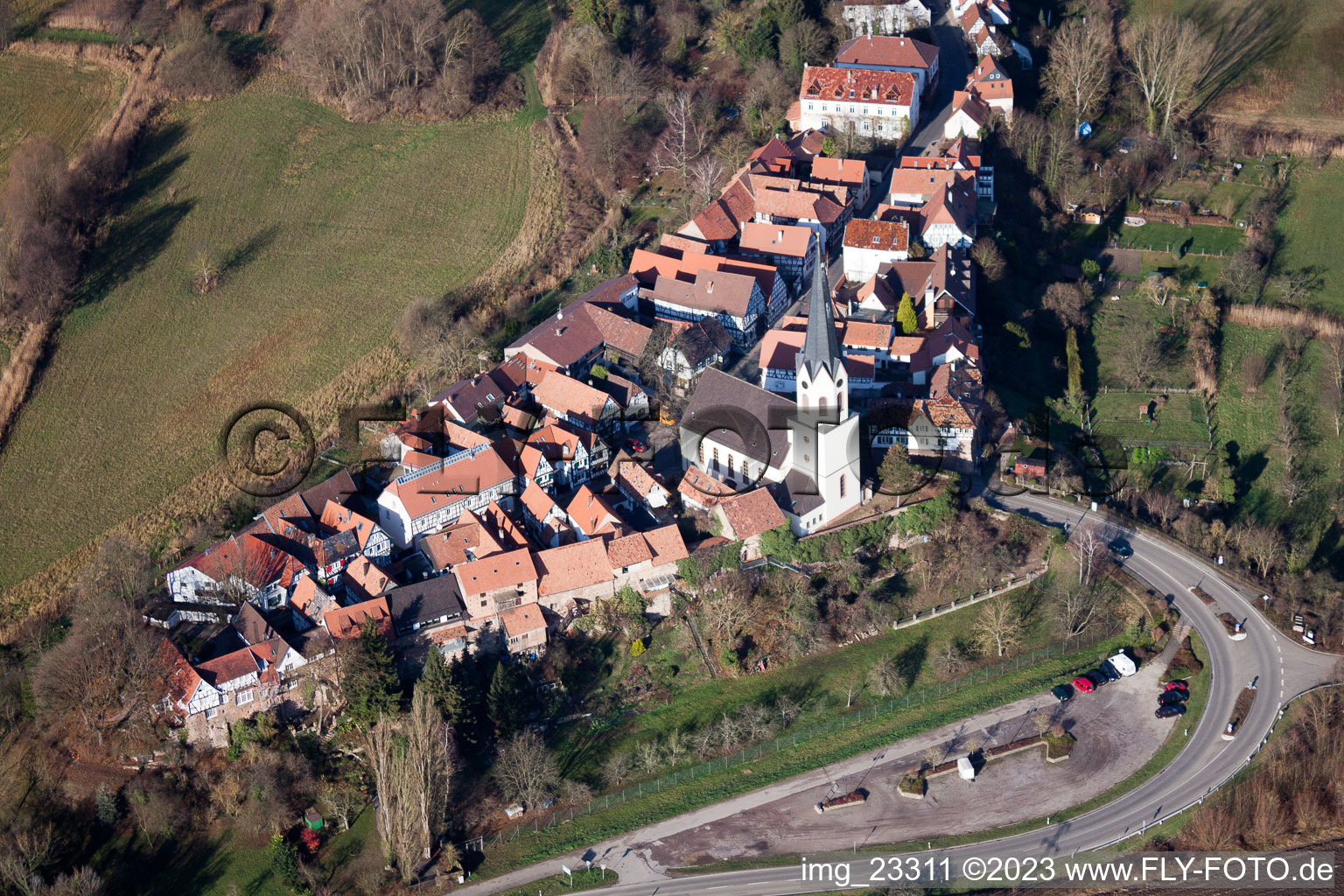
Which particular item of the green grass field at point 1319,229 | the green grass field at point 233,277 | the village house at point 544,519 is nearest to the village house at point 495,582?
the village house at point 544,519

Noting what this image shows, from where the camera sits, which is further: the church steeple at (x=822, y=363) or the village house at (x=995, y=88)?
the village house at (x=995, y=88)

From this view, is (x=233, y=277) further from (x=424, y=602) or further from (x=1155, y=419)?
(x=1155, y=419)

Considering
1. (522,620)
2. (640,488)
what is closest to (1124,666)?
(640,488)

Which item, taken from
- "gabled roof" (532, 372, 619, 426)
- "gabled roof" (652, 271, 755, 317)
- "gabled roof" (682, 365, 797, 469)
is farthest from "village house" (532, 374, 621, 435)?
"gabled roof" (652, 271, 755, 317)

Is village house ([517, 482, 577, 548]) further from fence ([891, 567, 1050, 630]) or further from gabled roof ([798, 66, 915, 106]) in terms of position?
gabled roof ([798, 66, 915, 106])

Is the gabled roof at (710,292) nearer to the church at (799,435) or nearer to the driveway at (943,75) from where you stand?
the church at (799,435)

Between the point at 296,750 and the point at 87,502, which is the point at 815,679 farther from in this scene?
the point at 87,502
